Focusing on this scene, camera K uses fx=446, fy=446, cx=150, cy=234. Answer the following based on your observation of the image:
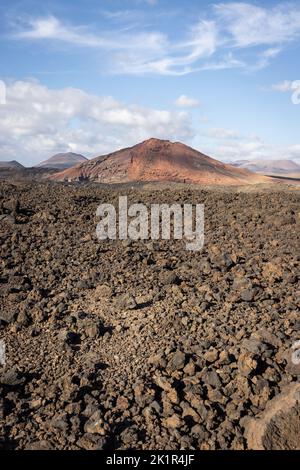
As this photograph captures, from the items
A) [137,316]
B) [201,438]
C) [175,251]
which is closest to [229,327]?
[137,316]

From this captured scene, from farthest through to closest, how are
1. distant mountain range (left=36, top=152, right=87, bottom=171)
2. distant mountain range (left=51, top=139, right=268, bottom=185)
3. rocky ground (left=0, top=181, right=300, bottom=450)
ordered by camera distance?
1. distant mountain range (left=36, top=152, right=87, bottom=171)
2. distant mountain range (left=51, top=139, right=268, bottom=185)
3. rocky ground (left=0, top=181, right=300, bottom=450)

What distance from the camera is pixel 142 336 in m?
3.66

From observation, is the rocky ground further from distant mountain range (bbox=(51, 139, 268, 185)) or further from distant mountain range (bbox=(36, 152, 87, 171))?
distant mountain range (bbox=(36, 152, 87, 171))

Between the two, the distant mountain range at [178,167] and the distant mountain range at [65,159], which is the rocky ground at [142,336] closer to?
the distant mountain range at [178,167]

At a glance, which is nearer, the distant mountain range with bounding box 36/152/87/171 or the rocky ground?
the rocky ground

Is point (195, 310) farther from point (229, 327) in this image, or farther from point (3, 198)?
point (3, 198)

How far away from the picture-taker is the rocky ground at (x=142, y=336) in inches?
106

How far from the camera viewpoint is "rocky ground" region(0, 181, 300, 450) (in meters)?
2.70

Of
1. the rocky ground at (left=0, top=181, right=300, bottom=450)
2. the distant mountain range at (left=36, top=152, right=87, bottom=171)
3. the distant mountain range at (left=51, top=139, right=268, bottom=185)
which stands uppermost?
the distant mountain range at (left=36, top=152, right=87, bottom=171)

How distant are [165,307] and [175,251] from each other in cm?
174

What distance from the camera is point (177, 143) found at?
24.8m

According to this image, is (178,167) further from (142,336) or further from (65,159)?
(65,159)

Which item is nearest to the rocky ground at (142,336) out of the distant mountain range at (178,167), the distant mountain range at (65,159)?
the distant mountain range at (178,167)

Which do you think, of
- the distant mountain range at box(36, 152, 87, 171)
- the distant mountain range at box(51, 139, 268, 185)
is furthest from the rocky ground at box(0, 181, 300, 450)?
the distant mountain range at box(36, 152, 87, 171)
